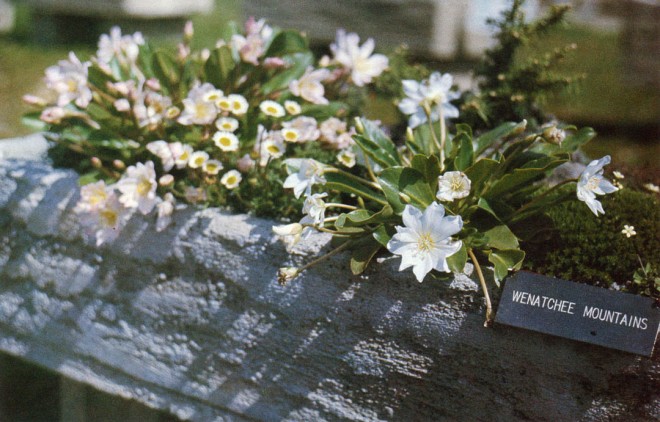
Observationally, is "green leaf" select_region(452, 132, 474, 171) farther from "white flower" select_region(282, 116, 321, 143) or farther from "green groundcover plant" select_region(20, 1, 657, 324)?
"white flower" select_region(282, 116, 321, 143)

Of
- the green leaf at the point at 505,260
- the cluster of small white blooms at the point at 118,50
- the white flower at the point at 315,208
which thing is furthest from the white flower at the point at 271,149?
the green leaf at the point at 505,260

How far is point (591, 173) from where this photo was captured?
1689mm

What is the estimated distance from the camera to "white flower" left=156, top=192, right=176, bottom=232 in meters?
2.14

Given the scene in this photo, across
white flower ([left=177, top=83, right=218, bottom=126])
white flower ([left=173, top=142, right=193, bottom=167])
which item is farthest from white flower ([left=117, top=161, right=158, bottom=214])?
white flower ([left=177, top=83, right=218, bottom=126])

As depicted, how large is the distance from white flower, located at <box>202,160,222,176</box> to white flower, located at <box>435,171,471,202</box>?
2.75ft

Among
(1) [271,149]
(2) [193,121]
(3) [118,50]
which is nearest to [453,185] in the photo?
(1) [271,149]

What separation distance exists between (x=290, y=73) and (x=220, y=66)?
0.30m

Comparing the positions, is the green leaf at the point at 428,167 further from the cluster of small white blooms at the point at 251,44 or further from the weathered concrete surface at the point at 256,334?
the cluster of small white blooms at the point at 251,44

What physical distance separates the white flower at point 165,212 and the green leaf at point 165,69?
0.54m

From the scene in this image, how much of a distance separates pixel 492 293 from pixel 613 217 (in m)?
0.49

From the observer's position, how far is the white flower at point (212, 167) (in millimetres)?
2207

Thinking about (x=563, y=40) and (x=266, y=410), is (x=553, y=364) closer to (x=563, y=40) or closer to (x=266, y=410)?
(x=266, y=410)

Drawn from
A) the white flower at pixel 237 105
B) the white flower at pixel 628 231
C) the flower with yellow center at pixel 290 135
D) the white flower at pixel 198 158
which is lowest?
the white flower at pixel 198 158

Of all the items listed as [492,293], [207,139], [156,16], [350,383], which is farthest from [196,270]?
[156,16]
